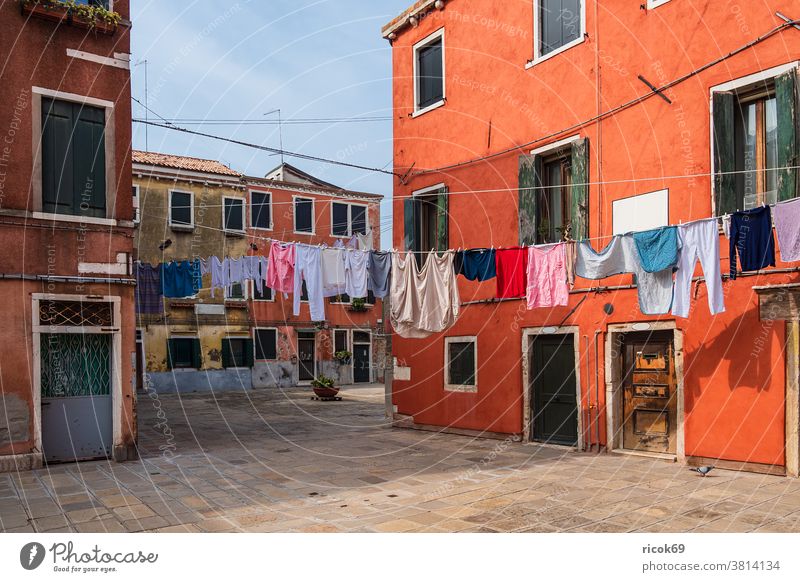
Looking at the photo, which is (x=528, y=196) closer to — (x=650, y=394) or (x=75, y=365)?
(x=650, y=394)

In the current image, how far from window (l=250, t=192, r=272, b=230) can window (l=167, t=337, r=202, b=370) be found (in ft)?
20.2

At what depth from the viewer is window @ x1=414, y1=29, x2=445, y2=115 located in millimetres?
15234

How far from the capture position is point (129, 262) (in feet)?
37.1

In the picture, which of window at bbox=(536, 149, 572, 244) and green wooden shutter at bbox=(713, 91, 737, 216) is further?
window at bbox=(536, 149, 572, 244)

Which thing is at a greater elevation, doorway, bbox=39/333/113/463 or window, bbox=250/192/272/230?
window, bbox=250/192/272/230

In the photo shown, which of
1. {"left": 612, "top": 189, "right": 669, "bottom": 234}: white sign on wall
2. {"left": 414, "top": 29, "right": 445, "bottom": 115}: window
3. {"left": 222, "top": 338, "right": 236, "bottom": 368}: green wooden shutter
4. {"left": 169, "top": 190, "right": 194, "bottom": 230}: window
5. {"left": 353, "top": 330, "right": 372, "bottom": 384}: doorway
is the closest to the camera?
{"left": 612, "top": 189, "right": 669, "bottom": 234}: white sign on wall

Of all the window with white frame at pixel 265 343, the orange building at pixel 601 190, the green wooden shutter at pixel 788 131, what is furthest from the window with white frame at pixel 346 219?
the green wooden shutter at pixel 788 131

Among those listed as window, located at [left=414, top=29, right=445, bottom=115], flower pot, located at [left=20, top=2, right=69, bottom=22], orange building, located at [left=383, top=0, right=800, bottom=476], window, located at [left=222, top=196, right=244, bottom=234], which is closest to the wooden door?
orange building, located at [left=383, top=0, right=800, bottom=476]

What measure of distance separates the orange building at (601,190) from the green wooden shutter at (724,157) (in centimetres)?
3

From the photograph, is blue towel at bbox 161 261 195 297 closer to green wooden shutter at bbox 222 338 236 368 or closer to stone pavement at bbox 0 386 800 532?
stone pavement at bbox 0 386 800 532

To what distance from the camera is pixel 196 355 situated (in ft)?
91.4

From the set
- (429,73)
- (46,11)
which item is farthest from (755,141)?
(46,11)

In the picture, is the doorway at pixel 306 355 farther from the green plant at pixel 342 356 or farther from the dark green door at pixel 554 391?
the dark green door at pixel 554 391

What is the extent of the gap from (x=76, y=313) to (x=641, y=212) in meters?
9.85
